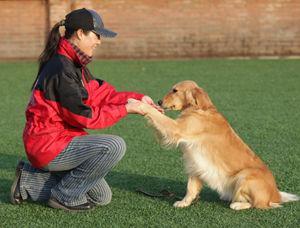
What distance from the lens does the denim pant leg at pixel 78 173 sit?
17.5ft

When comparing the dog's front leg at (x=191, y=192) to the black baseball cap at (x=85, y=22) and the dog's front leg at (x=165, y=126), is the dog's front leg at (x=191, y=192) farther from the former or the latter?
the black baseball cap at (x=85, y=22)

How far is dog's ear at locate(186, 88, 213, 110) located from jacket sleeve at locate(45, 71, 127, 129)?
847 mm

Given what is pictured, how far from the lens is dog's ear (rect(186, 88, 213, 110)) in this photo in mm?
5816

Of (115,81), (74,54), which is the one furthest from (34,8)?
(74,54)

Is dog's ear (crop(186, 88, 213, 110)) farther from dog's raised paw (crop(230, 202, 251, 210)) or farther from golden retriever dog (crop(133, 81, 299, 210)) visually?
dog's raised paw (crop(230, 202, 251, 210))

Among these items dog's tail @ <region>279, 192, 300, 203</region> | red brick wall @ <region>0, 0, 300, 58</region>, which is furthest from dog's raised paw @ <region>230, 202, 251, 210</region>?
red brick wall @ <region>0, 0, 300, 58</region>

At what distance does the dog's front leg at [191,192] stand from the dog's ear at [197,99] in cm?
66

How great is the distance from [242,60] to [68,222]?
16129 mm

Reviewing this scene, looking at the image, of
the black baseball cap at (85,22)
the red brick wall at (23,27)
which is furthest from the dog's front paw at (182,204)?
the red brick wall at (23,27)

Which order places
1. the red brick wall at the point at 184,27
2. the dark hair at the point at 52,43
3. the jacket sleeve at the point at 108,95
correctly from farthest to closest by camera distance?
the red brick wall at the point at 184,27, the jacket sleeve at the point at 108,95, the dark hair at the point at 52,43

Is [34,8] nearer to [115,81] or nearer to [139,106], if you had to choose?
[115,81]

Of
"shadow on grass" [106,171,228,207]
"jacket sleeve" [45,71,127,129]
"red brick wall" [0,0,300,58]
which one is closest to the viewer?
"jacket sleeve" [45,71,127,129]

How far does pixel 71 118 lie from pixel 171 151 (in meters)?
2.97

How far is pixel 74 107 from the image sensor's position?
16.8 ft
